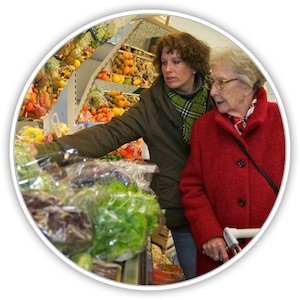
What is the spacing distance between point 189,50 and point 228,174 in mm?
341

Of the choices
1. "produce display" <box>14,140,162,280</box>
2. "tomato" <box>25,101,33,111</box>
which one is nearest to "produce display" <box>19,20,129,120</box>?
"tomato" <box>25,101,33,111</box>

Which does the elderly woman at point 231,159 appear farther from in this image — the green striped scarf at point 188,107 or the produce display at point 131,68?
the produce display at point 131,68

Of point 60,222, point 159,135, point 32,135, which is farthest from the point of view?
point 159,135

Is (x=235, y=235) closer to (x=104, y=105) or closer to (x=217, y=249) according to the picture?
(x=217, y=249)

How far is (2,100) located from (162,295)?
59cm

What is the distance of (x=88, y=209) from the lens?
0.93 m

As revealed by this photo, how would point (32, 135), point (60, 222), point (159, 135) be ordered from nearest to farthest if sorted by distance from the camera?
point (60, 222) < point (32, 135) < point (159, 135)

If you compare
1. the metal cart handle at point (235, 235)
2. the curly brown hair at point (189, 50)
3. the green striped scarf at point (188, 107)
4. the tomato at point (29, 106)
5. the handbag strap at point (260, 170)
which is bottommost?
the metal cart handle at point (235, 235)

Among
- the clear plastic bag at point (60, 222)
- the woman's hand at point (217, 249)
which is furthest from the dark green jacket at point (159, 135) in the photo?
the clear plastic bag at point (60, 222)

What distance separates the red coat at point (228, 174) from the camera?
111 cm

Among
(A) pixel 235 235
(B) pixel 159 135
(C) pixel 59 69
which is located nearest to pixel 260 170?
(A) pixel 235 235

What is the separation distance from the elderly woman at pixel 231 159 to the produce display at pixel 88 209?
0.59ft

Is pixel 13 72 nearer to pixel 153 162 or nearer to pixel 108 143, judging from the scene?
pixel 108 143

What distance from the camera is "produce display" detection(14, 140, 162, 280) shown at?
0.92 m
